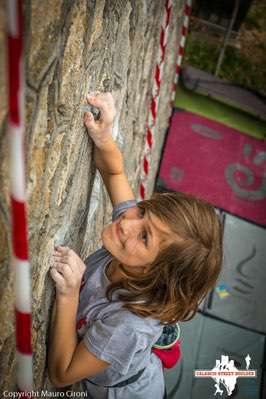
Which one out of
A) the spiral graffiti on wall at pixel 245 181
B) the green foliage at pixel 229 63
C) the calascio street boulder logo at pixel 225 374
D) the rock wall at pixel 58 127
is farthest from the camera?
the green foliage at pixel 229 63

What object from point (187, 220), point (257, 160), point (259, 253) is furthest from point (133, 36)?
point (257, 160)

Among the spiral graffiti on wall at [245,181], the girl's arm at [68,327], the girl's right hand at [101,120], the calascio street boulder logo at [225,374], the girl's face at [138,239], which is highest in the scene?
the girl's right hand at [101,120]

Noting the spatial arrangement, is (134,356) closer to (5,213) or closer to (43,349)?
(43,349)

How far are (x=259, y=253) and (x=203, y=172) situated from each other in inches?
43.7

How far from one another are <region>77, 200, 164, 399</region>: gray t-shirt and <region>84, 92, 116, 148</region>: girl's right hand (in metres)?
0.30

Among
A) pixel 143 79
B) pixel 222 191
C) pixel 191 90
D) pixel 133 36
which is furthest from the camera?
pixel 191 90

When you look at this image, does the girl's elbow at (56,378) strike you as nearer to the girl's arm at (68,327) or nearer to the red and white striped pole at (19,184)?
the girl's arm at (68,327)

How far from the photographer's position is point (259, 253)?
4.22 metres

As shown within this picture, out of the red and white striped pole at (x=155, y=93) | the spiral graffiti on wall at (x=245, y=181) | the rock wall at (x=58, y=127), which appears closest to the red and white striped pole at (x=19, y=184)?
the rock wall at (x=58, y=127)

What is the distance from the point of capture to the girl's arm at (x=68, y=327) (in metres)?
1.51

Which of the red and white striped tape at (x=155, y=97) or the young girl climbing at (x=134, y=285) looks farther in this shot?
the red and white striped tape at (x=155, y=97)

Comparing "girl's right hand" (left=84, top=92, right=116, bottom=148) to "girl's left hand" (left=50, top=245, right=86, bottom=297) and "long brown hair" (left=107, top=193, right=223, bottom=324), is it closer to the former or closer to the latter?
"long brown hair" (left=107, top=193, right=223, bottom=324)

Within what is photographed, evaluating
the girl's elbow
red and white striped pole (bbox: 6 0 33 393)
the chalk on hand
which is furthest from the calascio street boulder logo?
red and white striped pole (bbox: 6 0 33 393)

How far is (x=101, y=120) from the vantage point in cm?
170
